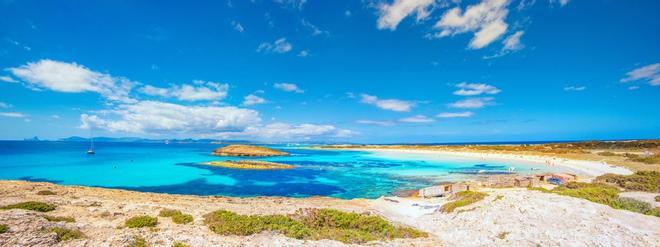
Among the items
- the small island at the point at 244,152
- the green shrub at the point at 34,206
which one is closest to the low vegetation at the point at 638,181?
the green shrub at the point at 34,206

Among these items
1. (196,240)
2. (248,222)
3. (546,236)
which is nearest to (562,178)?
(546,236)

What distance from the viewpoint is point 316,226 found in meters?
15.5

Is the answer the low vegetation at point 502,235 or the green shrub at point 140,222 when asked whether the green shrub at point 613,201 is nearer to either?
the low vegetation at point 502,235

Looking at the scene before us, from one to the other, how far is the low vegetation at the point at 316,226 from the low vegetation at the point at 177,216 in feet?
2.93

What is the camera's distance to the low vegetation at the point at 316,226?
44.4 ft

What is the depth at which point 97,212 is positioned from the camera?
54.7 ft

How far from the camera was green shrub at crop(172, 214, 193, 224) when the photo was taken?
15101 mm

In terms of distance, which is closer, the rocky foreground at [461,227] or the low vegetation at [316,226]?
the rocky foreground at [461,227]

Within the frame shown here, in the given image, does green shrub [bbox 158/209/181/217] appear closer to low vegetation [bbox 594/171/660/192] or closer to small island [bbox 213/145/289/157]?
low vegetation [bbox 594/171/660/192]

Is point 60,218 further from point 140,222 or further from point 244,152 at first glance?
point 244,152

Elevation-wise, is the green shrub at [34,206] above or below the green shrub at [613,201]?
below

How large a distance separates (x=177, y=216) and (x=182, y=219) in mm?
641

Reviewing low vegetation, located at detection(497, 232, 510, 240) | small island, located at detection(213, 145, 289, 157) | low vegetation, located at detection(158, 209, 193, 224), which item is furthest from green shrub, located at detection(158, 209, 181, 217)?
small island, located at detection(213, 145, 289, 157)

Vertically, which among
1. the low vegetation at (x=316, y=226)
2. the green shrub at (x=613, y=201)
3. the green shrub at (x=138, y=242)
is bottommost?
the low vegetation at (x=316, y=226)
